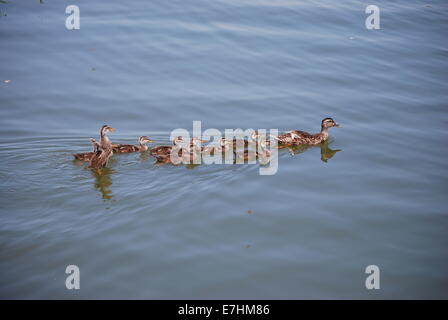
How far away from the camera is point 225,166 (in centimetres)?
866

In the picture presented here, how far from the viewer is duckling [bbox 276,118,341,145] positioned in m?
9.35

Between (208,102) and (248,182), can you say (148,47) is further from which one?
(248,182)

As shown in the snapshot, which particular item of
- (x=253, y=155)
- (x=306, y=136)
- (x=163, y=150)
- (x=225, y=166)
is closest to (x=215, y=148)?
(x=225, y=166)

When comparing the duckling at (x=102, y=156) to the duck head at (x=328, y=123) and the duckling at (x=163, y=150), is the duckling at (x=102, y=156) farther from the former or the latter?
the duck head at (x=328, y=123)

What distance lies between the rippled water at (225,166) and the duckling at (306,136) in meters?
0.20

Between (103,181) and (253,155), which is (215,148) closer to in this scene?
(253,155)

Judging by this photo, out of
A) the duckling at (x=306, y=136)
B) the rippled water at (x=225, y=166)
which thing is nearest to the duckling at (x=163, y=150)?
the rippled water at (x=225, y=166)

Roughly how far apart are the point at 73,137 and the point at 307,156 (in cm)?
406

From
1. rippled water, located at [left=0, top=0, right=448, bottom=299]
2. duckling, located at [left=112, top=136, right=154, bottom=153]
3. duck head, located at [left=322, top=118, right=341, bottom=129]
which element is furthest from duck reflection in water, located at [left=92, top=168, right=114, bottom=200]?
duck head, located at [left=322, top=118, right=341, bottom=129]

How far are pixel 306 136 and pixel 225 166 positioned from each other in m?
1.73

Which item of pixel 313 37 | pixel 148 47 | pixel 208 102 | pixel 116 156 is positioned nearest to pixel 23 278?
pixel 116 156

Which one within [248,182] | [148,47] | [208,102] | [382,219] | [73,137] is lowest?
[382,219]

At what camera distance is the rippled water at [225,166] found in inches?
247

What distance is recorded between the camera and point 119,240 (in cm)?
670
